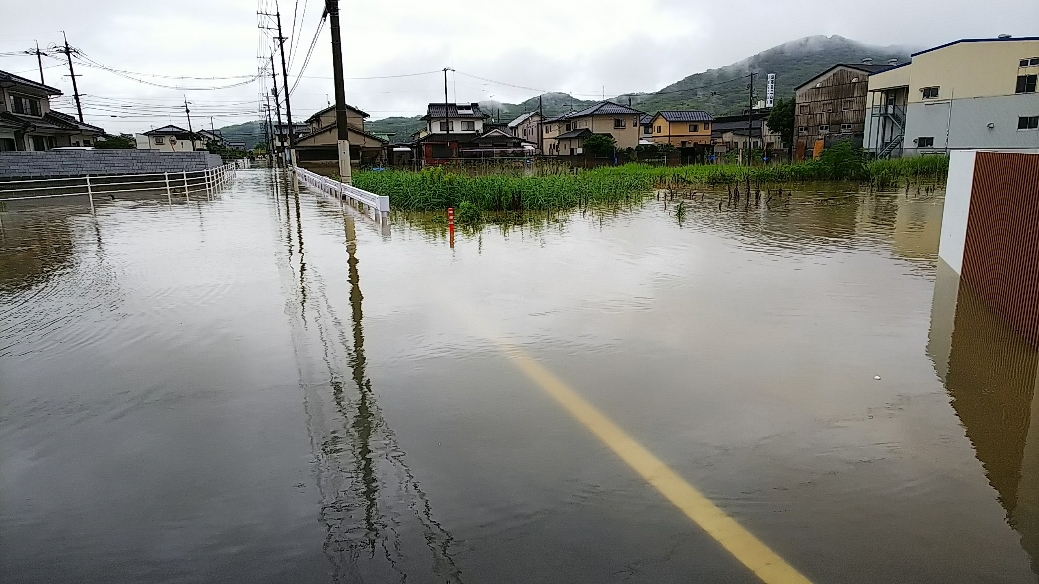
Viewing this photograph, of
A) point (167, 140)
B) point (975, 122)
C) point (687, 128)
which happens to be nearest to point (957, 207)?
point (975, 122)

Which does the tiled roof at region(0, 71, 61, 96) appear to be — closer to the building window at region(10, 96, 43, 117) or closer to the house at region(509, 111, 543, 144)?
the building window at region(10, 96, 43, 117)

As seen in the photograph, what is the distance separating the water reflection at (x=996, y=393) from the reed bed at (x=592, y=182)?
11711mm

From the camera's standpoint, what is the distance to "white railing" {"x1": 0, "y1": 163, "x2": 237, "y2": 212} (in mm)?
23875

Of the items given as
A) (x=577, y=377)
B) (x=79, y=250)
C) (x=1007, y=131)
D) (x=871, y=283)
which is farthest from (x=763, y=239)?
(x=1007, y=131)

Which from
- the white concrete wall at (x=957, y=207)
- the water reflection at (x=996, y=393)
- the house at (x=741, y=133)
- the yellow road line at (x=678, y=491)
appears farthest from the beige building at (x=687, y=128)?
the yellow road line at (x=678, y=491)

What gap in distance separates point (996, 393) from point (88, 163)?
1395 inches

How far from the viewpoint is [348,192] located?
20.3 metres

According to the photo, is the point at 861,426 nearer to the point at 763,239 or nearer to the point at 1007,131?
the point at 763,239

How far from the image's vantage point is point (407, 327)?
7043 millimetres

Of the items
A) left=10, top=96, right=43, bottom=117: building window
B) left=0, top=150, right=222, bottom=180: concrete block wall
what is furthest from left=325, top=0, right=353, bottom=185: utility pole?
left=10, top=96, right=43, bottom=117: building window

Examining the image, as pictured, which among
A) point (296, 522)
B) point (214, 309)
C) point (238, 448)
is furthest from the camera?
point (214, 309)

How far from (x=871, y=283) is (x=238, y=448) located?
8239 millimetres

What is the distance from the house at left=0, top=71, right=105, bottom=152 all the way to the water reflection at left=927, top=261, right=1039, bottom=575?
38.6 m

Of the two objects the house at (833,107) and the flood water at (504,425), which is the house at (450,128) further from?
the flood water at (504,425)
